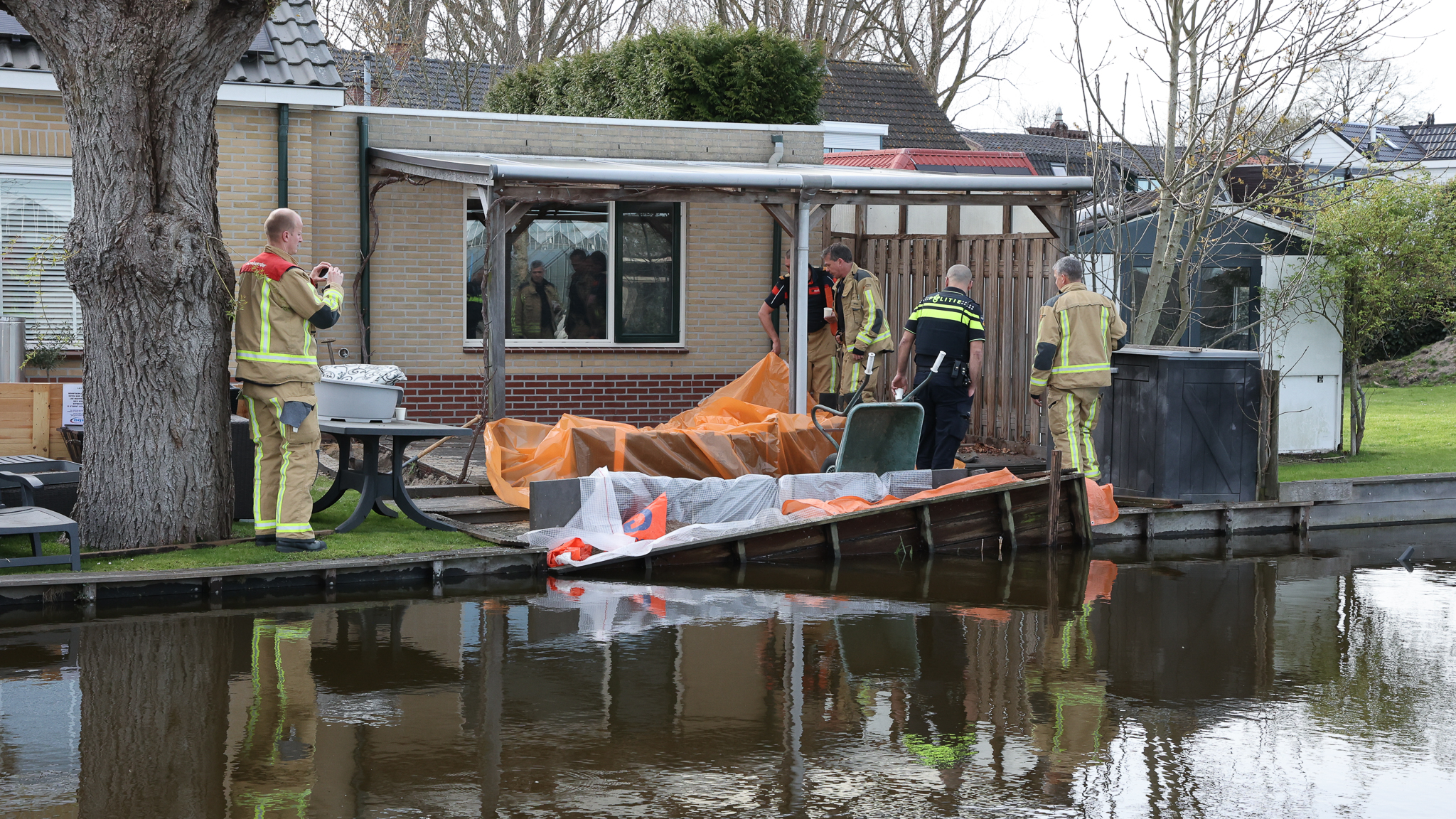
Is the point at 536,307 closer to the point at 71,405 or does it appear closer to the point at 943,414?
the point at 943,414

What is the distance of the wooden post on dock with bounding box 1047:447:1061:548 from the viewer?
9.80m

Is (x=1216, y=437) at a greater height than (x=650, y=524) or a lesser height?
greater

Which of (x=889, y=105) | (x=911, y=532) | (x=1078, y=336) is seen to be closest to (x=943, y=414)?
(x=1078, y=336)

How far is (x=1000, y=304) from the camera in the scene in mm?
12984

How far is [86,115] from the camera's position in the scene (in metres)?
7.90

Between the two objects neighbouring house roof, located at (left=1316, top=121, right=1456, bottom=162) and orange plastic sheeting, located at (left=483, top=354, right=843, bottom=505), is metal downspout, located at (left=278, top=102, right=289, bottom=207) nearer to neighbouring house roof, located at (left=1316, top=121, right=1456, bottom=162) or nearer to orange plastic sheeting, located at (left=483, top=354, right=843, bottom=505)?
orange plastic sheeting, located at (left=483, top=354, right=843, bottom=505)

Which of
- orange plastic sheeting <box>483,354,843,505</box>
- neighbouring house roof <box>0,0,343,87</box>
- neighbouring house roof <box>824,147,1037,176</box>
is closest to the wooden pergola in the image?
orange plastic sheeting <box>483,354,843,505</box>

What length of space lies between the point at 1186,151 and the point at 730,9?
2066 cm

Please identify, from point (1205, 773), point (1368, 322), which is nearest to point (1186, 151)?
point (1368, 322)

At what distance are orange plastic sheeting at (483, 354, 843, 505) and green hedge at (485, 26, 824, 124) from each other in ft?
22.0

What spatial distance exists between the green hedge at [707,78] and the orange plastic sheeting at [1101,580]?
29.2 feet

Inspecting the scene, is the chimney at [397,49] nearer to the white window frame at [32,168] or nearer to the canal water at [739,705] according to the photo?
the white window frame at [32,168]

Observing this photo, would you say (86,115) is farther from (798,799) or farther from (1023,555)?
(1023,555)

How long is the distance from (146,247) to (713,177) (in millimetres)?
4710
